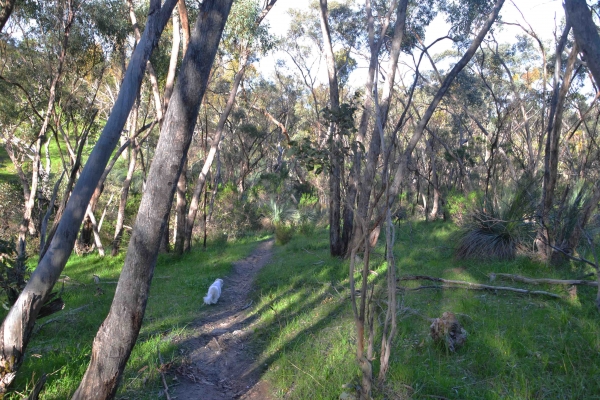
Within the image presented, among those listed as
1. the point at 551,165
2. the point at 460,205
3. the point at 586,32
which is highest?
the point at 586,32

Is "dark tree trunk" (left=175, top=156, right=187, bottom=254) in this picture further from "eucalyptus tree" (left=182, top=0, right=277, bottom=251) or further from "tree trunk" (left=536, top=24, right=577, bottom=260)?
"tree trunk" (left=536, top=24, right=577, bottom=260)

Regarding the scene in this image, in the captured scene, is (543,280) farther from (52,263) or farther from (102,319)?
(102,319)

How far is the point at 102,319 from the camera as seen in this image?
6.95 meters

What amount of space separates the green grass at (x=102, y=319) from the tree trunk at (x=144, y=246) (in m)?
0.95

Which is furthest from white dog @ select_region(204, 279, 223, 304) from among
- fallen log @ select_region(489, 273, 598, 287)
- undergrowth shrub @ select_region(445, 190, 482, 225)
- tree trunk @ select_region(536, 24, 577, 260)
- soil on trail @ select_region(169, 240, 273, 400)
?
tree trunk @ select_region(536, 24, 577, 260)

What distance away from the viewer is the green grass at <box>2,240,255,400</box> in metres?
4.72

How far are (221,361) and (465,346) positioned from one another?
280 cm

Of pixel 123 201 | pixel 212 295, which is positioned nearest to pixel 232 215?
pixel 123 201

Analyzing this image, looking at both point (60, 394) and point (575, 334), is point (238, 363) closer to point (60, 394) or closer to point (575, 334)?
point (60, 394)

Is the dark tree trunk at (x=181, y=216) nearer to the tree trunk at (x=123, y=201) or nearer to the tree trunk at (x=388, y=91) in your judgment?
the tree trunk at (x=123, y=201)

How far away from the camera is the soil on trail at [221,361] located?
5.06 metres

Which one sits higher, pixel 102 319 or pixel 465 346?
pixel 465 346

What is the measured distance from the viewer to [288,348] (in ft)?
19.4

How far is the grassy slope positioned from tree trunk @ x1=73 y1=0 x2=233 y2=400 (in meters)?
1.57
